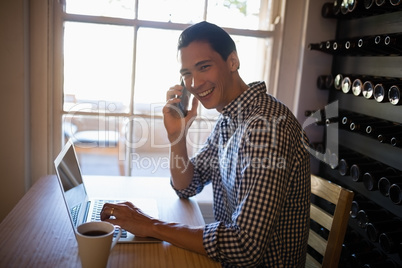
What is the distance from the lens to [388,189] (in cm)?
135

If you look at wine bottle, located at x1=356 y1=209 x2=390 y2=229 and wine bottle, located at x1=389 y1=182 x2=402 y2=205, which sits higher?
wine bottle, located at x1=389 y1=182 x2=402 y2=205

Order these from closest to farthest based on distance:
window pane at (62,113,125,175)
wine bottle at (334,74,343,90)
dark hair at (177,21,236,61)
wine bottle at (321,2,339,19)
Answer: dark hair at (177,21,236,61), wine bottle at (334,74,343,90), wine bottle at (321,2,339,19), window pane at (62,113,125,175)

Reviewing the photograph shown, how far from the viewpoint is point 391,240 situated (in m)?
1.34

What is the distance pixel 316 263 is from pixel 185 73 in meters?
0.91

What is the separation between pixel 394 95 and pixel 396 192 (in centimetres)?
36

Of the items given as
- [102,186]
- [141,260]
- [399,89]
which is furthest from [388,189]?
[102,186]

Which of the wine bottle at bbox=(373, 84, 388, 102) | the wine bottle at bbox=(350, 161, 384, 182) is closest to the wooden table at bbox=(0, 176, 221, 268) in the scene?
the wine bottle at bbox=(350, 161, 384, 182)

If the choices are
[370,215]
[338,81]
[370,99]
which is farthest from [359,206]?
[338,81]

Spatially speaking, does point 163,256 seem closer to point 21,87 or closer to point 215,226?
point 215,226

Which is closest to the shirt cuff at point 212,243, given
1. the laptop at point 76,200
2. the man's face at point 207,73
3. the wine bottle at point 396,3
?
the laptop at point 76,200

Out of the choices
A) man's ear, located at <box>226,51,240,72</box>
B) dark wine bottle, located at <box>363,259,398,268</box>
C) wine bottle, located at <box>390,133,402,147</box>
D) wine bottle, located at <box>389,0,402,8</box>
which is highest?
wine bottle, located at <box>389,0,402,8</box>

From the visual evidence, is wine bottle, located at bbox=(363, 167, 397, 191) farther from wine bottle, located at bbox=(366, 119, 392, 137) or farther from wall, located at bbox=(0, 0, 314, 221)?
wall, located at bbox=(0, 0, 314, 221)

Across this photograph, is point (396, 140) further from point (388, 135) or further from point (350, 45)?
point (350, 45)

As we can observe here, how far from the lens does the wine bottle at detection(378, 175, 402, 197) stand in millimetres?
1358
